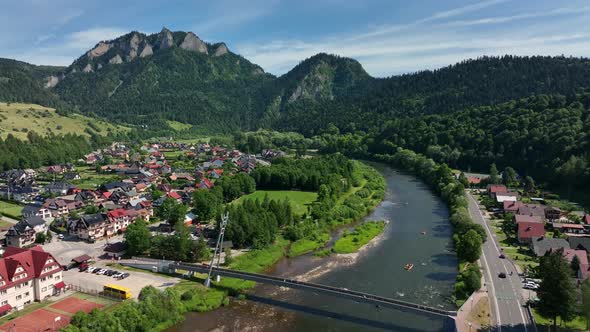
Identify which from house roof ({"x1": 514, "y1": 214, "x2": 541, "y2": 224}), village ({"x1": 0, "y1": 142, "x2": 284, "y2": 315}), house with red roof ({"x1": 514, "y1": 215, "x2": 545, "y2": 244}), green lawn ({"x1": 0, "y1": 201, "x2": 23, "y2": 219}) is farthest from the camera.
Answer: green lawn ({"x1": 0, "y1": 201, "x2": 23, "y2": 219})

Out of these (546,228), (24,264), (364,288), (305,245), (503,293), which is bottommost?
(364,288)

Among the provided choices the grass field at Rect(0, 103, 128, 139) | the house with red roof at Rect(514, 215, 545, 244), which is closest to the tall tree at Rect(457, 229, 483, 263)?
the house with red roof at Rect(514, 215, 545, 244)

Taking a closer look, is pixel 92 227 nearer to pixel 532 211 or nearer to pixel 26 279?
pixel 26 279

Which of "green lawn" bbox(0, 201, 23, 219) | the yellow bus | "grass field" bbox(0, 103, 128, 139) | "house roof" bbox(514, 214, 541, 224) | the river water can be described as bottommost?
the river water

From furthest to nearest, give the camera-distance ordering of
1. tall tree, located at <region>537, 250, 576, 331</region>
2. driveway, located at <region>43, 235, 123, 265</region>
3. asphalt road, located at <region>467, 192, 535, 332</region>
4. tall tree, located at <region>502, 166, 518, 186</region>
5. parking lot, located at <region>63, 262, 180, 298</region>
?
tall tree, located at <region>502, 166, 518, 186</region> < driveway, located at <region>43, 235, 123, 265</region> < parking lot, located at <region>63, 262, 180, 298</region> < asphalt road, located at <region>467, 192, 535, 332</region> < tall tree, located at <region>537, 250, 576, 331</region>

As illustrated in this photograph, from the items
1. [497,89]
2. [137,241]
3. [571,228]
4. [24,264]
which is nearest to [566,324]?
[571,228]

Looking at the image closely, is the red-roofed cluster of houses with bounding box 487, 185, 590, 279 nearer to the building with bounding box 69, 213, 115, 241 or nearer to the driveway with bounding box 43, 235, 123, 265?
the driveway with bounding box 43, 235, 123, 265

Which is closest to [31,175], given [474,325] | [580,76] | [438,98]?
[474,325]

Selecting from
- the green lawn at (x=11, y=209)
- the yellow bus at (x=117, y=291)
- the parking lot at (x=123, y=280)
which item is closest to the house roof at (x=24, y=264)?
the parking lot at (x=123, y=280)
